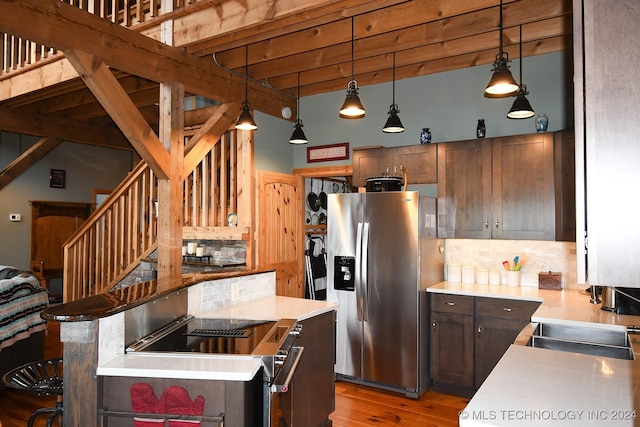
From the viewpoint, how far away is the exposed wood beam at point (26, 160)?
7430mm

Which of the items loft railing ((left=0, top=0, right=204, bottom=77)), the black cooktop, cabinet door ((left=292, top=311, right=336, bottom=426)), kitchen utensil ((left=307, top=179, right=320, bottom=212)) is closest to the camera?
the black cooktop

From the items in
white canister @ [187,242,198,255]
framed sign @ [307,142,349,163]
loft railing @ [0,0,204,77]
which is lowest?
white canister @ [187,242,198,255]

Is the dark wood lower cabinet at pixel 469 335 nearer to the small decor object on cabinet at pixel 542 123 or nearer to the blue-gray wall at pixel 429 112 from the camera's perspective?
the small decor object on cabinet at pixel 542 123

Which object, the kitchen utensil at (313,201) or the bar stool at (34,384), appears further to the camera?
the kitchen utensil at (313,201)

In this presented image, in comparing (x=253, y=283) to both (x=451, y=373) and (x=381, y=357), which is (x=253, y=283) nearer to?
(x=381, y=357)

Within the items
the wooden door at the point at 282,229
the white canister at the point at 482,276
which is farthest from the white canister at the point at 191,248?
the white canister at the point at 482,276

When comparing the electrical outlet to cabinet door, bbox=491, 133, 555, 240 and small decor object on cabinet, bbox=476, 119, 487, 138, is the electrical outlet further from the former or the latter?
small decor object on cabinet, bbox=476, 119, 487, 138

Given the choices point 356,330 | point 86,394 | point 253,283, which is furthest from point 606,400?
point 356,330

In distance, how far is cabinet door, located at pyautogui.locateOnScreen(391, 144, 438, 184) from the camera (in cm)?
439

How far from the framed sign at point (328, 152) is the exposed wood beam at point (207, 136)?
45.2 inches

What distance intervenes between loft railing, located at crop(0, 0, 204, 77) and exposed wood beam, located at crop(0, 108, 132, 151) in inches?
47.3

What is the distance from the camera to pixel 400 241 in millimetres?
4023

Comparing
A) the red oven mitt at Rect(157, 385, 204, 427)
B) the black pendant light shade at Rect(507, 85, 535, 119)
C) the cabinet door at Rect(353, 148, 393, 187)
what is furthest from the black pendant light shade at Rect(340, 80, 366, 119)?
the red oven mitt at Rect(157, 385, 204, 427)

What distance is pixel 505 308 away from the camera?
3732 mm
